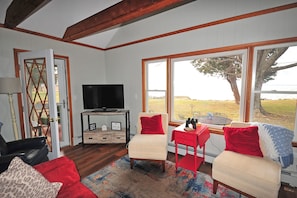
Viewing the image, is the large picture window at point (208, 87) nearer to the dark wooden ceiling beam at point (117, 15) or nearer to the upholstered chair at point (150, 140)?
the upholstered chair at point (150, 140)

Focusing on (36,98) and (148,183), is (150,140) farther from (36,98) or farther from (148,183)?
(36,98)

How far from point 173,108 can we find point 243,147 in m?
1.48

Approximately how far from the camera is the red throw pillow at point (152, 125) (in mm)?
2785

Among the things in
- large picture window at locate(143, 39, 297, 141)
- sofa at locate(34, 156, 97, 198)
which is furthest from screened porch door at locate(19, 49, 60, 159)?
large picture window at locate(143, 39, 297, 141)

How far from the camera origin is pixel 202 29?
8.39 ft

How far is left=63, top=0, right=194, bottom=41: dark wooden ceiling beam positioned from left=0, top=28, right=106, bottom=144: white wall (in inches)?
16.9

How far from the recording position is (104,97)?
3.58m

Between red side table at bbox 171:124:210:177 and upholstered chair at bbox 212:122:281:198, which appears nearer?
upholstered chair at bbox 212:122:281:198

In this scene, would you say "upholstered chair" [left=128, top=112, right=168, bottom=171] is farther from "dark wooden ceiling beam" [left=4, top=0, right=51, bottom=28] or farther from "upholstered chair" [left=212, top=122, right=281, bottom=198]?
"dark wooden ceiling beam" [left=4, top=0, right=51, bottom=28]

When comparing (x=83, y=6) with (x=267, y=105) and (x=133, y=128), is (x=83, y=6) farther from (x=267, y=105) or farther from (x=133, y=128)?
(x=267, y=105)

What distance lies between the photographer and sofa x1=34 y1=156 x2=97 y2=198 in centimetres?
120

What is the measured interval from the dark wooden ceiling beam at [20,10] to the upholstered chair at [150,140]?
91.4 inches

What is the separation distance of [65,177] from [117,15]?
2.12 meters

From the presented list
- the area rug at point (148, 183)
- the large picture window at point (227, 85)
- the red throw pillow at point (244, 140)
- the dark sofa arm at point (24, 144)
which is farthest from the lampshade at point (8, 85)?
the red throw pillow at point (244, 140)
